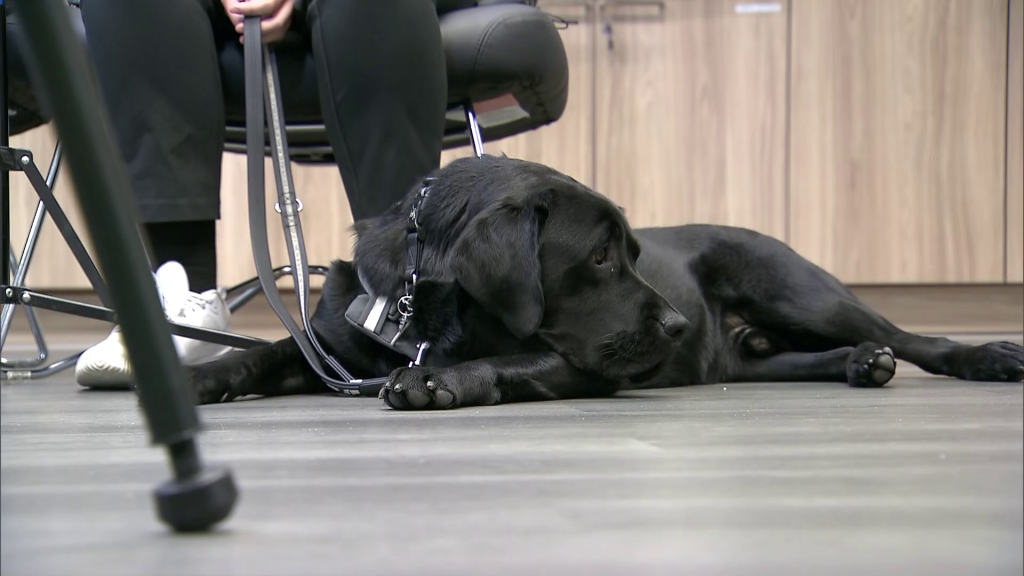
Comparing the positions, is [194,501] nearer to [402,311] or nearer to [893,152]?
[402,311]

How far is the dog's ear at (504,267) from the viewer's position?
1.33 m

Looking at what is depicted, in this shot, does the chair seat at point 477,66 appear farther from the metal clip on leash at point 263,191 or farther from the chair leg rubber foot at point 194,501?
the chair leg rubber foot at point 194,501

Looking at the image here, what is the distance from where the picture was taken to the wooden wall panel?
12.3 ft

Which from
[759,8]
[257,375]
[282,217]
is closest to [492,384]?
[257,375]

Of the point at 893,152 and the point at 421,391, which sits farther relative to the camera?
the point at 893,152

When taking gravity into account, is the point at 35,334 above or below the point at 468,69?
below

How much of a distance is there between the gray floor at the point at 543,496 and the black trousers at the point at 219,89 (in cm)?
70

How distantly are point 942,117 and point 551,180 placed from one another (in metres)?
3.00

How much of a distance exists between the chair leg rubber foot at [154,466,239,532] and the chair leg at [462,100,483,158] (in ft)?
4.82

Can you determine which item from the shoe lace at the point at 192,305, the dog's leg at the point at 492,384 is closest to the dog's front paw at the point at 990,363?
the dog's leg at the point at 492,384

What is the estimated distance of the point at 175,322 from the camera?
160cm

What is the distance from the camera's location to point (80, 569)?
504 millimetres

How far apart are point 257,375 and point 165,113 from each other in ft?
1.84

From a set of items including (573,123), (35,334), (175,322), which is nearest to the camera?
(175,322)
